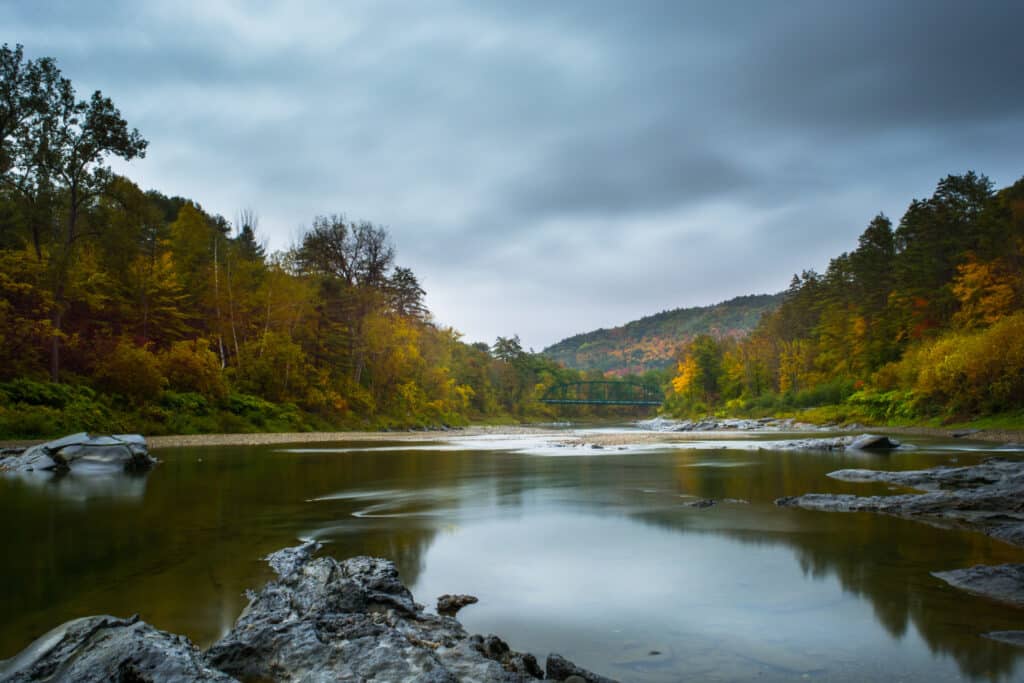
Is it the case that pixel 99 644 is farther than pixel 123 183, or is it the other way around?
pixel 123 183

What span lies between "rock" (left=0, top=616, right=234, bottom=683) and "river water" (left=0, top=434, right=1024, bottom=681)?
3.11 ft

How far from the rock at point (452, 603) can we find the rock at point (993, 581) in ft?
13.9

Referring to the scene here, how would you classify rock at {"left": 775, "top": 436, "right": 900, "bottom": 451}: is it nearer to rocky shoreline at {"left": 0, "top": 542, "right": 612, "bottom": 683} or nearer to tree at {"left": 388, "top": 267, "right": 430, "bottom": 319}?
rocky shoreline at {"left": 0, "top": 542, "right": 612, "bottom": 683}

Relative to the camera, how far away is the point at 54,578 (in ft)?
18.1

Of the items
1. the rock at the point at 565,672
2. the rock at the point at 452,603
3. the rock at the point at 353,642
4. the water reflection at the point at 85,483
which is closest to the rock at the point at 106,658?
the rock at the point at 353,642

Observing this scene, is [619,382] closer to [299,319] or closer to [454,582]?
[299,319]

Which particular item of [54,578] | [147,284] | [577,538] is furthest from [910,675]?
[147,284]

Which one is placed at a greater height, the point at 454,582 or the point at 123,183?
the point at 123,183

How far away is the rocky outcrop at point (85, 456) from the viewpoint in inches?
607

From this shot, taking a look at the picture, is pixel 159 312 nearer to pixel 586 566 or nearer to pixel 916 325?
pixel 586 566

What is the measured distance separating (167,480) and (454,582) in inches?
412

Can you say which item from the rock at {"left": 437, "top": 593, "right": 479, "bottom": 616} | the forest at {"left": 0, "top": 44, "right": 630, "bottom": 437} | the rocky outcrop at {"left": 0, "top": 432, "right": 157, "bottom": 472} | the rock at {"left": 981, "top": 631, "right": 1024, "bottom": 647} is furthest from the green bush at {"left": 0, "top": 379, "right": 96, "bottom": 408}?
the rock at {"left": 981, "top": 631, "right": 1024, "bottom": 647}

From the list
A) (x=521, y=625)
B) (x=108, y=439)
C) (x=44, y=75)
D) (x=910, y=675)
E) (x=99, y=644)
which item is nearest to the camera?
(x=99, y=644)

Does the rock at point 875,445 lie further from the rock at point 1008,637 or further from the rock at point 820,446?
the rock at point 1008,637
